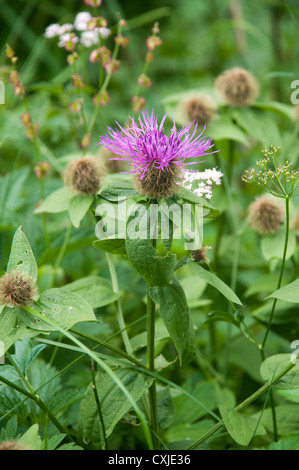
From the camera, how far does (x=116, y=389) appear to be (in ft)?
2.74

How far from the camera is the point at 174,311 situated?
78cm

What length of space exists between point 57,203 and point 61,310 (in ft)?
1.04

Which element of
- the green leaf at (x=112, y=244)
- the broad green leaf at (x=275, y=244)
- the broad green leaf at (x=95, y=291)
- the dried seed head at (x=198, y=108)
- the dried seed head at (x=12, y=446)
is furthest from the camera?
the dried seed head at (x=198, y=108)

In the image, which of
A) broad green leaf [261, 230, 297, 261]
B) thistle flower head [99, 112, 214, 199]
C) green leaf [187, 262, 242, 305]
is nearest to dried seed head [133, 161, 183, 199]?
thistle flower head [99, 112, 214, 199]

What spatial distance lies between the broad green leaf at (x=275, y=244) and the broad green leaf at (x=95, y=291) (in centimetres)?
33

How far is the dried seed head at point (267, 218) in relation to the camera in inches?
43.2

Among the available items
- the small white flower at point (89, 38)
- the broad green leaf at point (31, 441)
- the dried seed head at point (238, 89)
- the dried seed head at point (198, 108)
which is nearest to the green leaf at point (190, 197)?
the broad green leaf at point (31, 441)

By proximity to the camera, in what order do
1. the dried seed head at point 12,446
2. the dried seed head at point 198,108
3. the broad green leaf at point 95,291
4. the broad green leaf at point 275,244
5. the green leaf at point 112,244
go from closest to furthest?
the dried seed head at point 12,446 < the green leaf at point 112,244 < the broad green leaf at point 95,291 < the broad green leaf at point 275,244 < the dried seed head at point 198,108

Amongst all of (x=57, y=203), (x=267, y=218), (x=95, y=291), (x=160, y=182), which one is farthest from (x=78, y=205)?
(x=267, y=218)

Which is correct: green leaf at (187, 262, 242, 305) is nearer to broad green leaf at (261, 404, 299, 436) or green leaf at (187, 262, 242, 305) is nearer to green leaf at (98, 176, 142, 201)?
green leaf at (98, 176, 142, 201)

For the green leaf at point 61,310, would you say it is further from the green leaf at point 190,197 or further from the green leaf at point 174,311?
the green leaf at point 190,197

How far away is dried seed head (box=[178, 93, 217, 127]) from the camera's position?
1.30 meters

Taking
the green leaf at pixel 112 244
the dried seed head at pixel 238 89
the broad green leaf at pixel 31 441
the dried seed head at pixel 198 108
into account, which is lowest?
the broad green leaf at pixel 31 441
